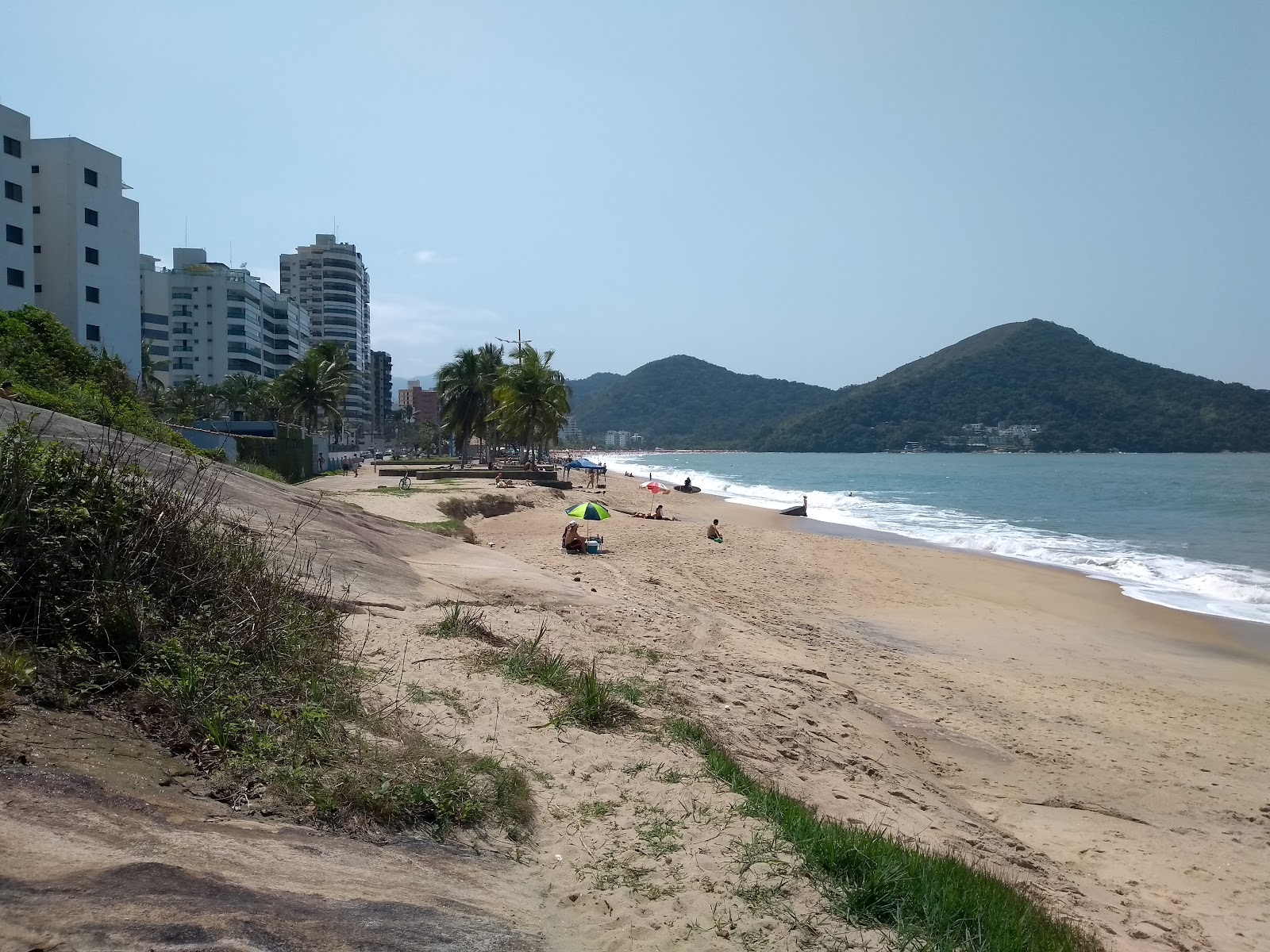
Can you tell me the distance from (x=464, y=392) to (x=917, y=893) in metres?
57.1

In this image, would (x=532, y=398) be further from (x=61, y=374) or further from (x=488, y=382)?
(x=61, y=374)

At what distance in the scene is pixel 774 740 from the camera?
6926 mm

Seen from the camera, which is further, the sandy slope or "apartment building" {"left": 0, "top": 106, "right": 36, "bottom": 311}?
"apartment building" {"left": 0, "top": 106, "right": 36, "bottom": 311}

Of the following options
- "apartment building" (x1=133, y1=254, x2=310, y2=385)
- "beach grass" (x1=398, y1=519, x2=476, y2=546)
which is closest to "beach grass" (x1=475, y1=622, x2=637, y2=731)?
"beach grass" (x1=398, y1=519, x2=476, y2=546)

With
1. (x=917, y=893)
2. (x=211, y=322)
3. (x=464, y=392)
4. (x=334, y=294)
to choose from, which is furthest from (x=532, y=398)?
(x=334, y=294)

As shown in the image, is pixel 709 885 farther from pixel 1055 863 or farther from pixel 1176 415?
pixel 1176 415

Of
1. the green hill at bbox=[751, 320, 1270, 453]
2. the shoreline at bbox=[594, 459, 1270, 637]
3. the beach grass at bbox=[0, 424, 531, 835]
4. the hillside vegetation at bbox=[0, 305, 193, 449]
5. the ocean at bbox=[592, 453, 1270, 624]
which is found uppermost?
the green hill at bbox=[751, 320, 1270, 453]

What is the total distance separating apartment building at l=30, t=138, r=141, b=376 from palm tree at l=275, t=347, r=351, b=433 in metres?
9.93

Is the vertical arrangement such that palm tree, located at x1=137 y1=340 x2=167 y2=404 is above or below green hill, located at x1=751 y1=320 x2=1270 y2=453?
below

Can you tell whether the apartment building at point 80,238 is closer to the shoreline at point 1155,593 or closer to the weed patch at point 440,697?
the shoreline at point 1155,593

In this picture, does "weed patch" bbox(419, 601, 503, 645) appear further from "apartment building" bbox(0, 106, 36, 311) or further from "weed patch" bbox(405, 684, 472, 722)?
"apartment building" bbox(0, 106, 36, 311)

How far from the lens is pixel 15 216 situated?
41250 mm

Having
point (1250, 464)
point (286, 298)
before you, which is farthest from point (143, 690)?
point (1250, 464)

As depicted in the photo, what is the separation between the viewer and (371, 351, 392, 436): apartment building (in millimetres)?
145875
